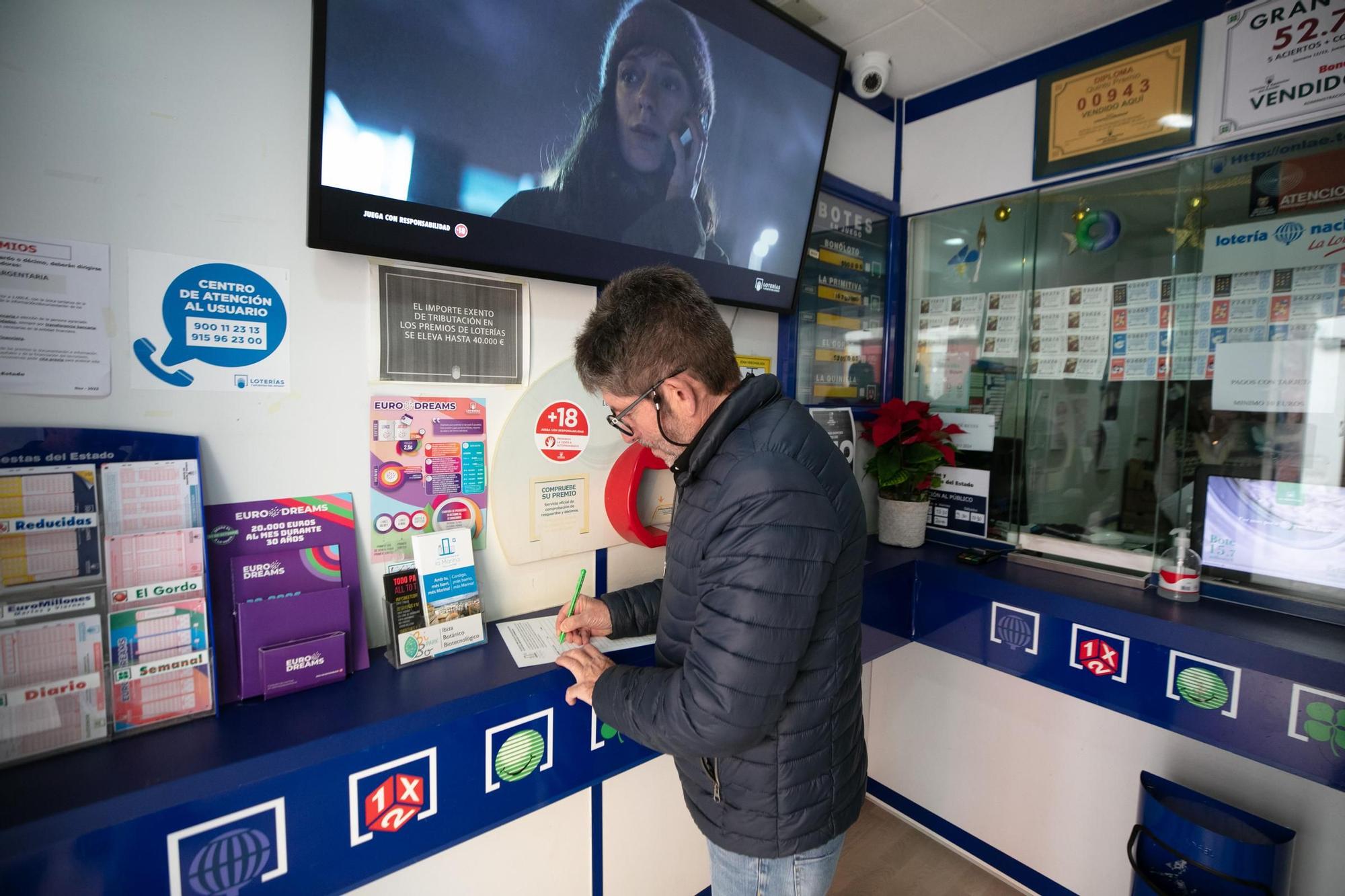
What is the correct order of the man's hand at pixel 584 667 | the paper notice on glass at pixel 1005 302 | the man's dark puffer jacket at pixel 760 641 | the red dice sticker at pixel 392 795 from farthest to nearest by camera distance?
the paper notice on glass at pixel 1005 302 → the man's hand at pixel 584 667 → the red dice sticker at pixel 392 795 → the man's dark puffer jacket at pixel 760 641

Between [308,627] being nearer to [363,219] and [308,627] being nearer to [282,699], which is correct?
[282,699]

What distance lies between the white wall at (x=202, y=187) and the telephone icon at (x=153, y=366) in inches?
0.6

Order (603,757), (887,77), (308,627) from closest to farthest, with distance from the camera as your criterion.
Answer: (308,627)
(603,757)
(887,77)

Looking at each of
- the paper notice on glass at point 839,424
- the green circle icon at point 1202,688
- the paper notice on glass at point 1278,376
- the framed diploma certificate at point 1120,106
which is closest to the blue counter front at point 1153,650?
the green circle icon at point 1202,688

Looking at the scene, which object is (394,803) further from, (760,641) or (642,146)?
(642,146)

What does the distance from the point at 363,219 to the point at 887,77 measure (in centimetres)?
209

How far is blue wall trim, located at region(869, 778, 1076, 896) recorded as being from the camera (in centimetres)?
220

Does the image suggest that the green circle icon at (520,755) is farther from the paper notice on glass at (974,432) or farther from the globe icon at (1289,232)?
the globe icon at (1289,232)

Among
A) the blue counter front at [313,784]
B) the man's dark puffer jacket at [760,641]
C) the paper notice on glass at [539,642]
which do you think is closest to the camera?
the blue counter front at [313,784]

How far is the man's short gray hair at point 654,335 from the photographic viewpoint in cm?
107

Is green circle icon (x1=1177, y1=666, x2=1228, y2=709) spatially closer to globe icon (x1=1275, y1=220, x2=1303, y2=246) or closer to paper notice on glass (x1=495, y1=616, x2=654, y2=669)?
globe icon (x1=1275, y1=220, x2=1303, y2=246)

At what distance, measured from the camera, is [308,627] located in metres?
1.15

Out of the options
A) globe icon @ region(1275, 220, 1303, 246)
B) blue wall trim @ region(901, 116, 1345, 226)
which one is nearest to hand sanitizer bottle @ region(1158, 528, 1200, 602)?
globe icon @ region(1275, 220, 1303, 246)

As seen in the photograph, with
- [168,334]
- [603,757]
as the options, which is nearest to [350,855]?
[603,757]
